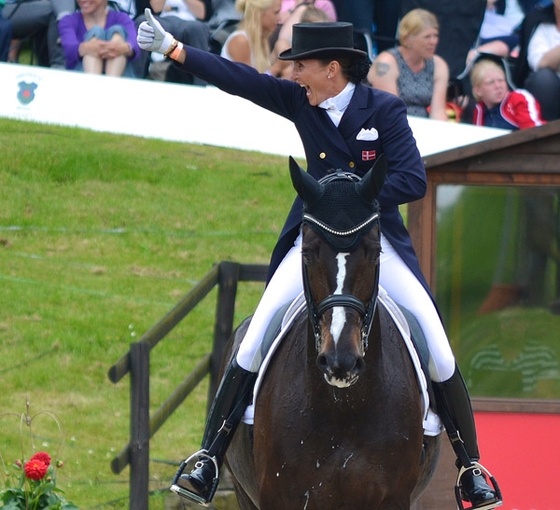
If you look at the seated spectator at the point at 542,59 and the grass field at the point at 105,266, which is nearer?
the grass field at the point at 105,266

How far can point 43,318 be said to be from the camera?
35.4 feet

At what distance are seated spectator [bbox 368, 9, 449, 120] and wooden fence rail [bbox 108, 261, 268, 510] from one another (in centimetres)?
367

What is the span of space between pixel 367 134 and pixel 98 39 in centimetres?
796

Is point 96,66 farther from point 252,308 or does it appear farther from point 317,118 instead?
point 317,118

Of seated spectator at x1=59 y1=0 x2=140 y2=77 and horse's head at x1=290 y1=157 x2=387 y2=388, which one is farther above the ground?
horse's head at x1=290 y1=157 x2=387 y2=388

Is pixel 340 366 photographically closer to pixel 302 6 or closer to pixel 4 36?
pixel 302 6

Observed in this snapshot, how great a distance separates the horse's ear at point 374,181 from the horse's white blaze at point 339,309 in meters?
0.27

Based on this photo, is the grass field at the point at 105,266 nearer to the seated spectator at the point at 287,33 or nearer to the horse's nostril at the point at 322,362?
the seated spectator at the point at 287,33

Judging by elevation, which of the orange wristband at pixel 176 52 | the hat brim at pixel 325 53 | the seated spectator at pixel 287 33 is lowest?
the seated spectator at pixel 287 33

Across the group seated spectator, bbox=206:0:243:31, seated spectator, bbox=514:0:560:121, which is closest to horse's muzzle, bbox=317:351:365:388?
seated spectator, bbox=514:0:560:121

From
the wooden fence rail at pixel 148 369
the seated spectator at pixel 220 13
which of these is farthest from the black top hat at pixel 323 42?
the seated spectator at pixel 220 13

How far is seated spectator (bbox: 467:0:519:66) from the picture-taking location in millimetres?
12891

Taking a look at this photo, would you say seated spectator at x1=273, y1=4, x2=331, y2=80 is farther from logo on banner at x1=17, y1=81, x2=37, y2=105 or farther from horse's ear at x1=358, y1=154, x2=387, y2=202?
horse's ear at x1=358, y1=154, x2=387, y2=202

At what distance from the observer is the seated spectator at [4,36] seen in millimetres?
13583
